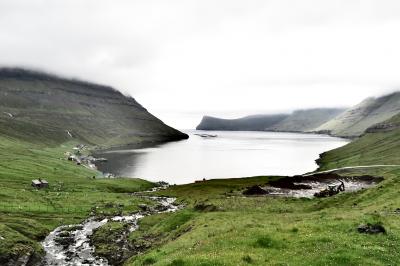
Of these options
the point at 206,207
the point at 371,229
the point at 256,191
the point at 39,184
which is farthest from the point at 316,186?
the point at 39,184

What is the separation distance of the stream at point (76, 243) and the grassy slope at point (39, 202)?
2.00 metres

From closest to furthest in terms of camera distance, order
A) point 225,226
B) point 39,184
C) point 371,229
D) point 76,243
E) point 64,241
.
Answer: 1. point 371,229
2. point 225,226
3. point 76,243
4. point 64,241
5. point 39,184

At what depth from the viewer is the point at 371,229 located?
35.6 meters

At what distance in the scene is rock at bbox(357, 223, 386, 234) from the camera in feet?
116

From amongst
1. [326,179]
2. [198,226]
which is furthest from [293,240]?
[326,179]

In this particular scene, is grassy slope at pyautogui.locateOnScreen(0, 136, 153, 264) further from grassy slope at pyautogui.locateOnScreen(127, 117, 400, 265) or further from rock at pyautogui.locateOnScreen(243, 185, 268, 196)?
rock at pyautogui.locateOnScreen(243, 185, 268, 196)

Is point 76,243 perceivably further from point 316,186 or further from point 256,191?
point 316,186

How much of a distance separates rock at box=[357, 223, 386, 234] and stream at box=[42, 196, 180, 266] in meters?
32.4

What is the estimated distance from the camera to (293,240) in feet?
118

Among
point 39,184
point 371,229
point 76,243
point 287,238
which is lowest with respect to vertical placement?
point 76,243

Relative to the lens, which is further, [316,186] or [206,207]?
[316,186]

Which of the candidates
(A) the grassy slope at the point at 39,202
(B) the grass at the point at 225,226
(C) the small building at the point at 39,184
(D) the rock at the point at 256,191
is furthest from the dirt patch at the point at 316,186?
(C) the small building at the point at 39,184

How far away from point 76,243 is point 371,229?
44.8 meters

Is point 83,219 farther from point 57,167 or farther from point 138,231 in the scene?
point 57,167
